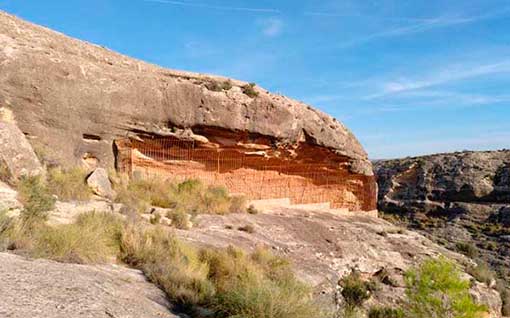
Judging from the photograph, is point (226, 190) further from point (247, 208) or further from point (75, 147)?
point (75, 147)

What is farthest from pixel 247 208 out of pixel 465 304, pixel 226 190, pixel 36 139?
pixel 465 304

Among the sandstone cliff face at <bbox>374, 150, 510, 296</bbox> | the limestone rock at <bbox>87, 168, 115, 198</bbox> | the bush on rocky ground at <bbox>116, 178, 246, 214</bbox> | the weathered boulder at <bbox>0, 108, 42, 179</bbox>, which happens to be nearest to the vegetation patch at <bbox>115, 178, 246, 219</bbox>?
the bush on rocky ground at <bbox>116, 178, 246, 214</bbox>

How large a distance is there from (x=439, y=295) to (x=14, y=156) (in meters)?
7.59

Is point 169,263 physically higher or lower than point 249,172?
lower

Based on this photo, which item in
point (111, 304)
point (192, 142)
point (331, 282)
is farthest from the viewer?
point (192, 142)

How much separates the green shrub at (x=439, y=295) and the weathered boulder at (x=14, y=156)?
23.0 feet

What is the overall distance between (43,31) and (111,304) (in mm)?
10654

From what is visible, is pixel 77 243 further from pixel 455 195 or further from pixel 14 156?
pixel 455 195

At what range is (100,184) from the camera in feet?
33.3

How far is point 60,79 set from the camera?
11297 millimetres

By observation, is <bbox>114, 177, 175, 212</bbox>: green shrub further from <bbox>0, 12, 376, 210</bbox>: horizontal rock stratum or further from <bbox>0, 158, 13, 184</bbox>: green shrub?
<bbox>0, 158, 13, 184</bbox>: green shrub

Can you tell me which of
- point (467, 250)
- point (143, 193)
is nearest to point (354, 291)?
point (143, 193)

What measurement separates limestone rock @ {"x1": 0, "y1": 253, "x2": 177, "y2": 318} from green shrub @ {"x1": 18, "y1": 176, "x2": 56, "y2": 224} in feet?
4.52

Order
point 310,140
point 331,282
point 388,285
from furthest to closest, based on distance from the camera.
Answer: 1. point 310,140
2. point 388,285
3. point 331,282
